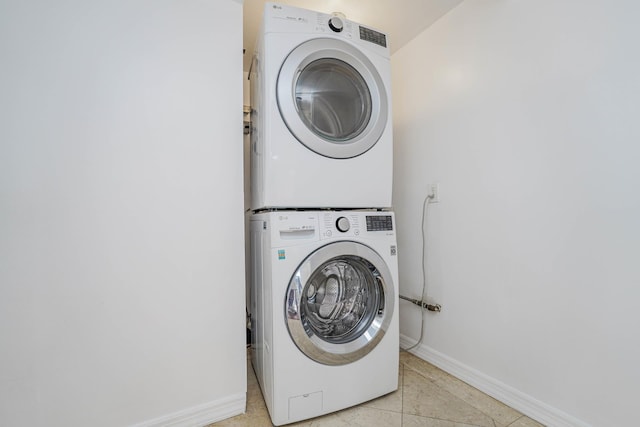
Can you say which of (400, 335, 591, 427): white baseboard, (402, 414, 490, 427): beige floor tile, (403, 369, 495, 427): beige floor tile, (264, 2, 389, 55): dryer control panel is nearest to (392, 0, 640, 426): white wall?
(400, 335, 591, 427): white baseboard

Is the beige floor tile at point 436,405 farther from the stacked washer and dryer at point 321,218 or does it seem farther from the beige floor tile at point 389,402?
the stacked washer and dryer at point 321,218

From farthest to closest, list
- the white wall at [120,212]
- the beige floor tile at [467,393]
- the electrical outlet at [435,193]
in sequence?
the electrical outlet at [435,193], the beige floor tile at [467,393], the white wall at [120,212]

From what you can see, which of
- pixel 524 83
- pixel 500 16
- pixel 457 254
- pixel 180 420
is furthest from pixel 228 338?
pixel 500 16

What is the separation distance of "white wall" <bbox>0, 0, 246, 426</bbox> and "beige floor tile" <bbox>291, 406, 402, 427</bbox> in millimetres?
374

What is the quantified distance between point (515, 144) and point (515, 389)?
114cm

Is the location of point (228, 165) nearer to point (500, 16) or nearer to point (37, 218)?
point (37, 218)

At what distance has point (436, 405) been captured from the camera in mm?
1312

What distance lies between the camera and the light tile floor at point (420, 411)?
1.20m

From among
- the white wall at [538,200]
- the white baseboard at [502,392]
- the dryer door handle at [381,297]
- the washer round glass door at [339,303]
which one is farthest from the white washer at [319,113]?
the white baseboard at [502,392]

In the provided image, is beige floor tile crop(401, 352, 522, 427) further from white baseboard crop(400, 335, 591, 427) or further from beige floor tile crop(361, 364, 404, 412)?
beige floor tile crop(361, 364, 404, 412)

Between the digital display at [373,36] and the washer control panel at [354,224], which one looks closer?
the washer control panel at [354,224]

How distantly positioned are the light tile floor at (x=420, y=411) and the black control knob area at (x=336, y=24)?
1.80 meters

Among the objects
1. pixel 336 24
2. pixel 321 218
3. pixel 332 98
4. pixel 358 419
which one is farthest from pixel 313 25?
pixel 358 419

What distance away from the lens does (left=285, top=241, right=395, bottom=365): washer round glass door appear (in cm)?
119
